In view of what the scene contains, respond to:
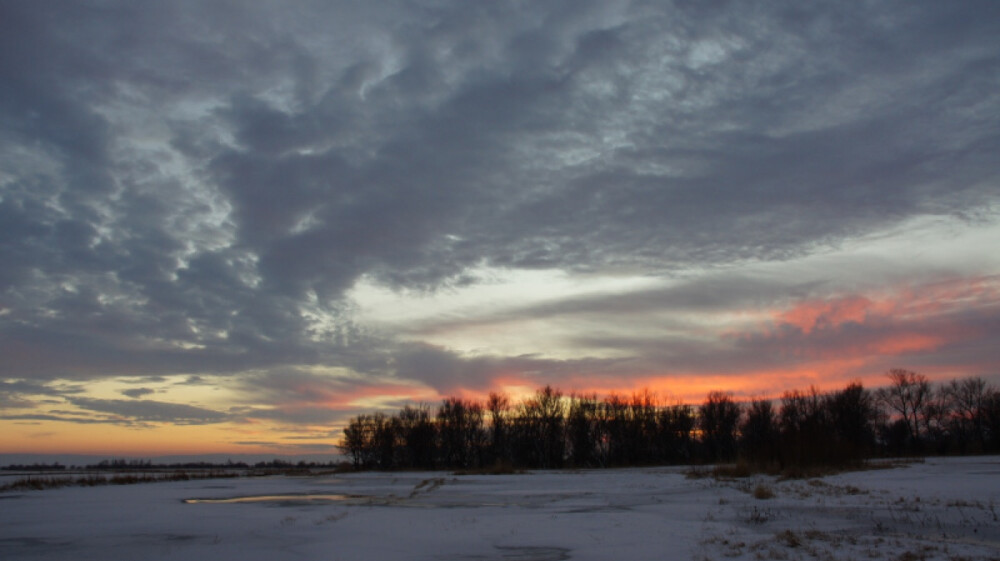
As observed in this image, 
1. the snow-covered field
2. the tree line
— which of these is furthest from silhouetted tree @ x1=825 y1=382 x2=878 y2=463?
the snow-covered field

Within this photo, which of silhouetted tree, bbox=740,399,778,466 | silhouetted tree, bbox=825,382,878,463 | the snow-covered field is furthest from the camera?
silhouetted tree, bbox=740,399,778,466

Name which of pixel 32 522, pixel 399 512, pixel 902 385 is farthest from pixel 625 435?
pixel 32 522

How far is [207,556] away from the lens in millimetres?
14844

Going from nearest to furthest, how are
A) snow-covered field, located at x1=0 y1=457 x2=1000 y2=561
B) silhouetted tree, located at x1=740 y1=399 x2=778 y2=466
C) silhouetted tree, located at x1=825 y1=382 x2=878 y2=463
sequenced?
snow-covered field, located at x1=0 y1=457 x2=1000 y2=561
silhouetted tree, located at x1=825 y1=382 x2=878 y2=463
silhouetted tree, located at x1=740 y1=399 x2=778 y2=466

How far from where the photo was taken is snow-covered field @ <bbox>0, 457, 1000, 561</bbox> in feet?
45.2

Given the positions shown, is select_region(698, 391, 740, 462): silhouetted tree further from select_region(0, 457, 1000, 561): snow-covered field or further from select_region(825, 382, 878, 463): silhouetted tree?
select_region(0, 457, 1000, 561): snow-covered field

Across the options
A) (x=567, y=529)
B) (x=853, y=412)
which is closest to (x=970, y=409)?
(x=853, y=412)

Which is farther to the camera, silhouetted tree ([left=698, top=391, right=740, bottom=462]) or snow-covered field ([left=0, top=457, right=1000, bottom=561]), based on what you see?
silhouetted tree ([left=698, top=391, right=740, bottom=462])

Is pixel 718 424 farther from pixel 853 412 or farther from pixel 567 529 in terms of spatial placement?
pixel 567 529

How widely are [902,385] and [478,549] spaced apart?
118m

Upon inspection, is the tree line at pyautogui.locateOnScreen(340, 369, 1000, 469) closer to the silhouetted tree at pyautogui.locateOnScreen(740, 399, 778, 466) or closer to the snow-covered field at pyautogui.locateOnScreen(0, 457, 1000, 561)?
the silhouetted tree at pyautogui.locateOnScreen(740, 399, 778, 466)

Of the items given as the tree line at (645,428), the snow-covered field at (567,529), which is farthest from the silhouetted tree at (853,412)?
the snow-covered field at (567,529)

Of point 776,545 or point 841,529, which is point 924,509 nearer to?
point 841,529

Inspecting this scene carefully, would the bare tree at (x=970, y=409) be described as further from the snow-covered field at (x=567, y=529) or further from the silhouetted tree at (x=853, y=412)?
the snow-covered field at (x=567, y=529)
